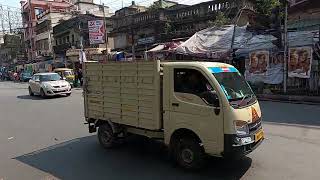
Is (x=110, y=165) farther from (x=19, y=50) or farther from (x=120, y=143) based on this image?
(x=19, y=50)

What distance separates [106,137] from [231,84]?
3.54 metres

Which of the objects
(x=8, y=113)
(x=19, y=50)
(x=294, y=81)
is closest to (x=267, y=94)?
(x=294, y=81)

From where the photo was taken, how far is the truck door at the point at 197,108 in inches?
247

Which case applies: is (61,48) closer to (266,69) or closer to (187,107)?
(266,69)

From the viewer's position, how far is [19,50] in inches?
3110

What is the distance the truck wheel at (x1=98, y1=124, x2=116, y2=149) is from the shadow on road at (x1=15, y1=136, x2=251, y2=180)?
161mm

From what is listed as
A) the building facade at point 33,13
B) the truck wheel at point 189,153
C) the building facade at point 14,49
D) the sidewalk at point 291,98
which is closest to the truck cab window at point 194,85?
the truck wheel at point 189,153

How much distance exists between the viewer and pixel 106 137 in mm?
8789

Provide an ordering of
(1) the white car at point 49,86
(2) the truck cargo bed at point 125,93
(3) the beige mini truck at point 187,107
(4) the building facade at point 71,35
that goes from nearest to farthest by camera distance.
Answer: (3) the beige mini truck at point 187,107
(2) the truck cargo bed at point 125,93
(1) the white car at point 49,86
(4) the building facade at point 71,35

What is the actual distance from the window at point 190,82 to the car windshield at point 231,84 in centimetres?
25

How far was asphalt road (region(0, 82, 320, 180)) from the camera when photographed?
662cm

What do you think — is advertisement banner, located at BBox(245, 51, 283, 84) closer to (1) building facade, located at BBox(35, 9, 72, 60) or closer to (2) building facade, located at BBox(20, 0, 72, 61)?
(1) building facade, located at BBox(35, 9, 72, 60)

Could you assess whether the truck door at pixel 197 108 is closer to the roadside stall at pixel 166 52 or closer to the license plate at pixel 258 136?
the license plate at pixel 258 136

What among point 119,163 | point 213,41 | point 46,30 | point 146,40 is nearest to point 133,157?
point 119,163
